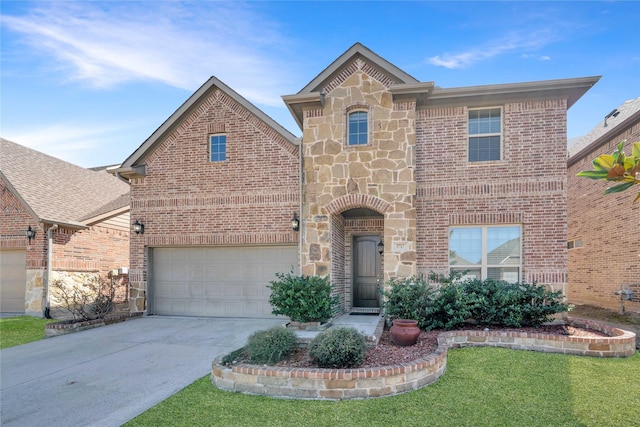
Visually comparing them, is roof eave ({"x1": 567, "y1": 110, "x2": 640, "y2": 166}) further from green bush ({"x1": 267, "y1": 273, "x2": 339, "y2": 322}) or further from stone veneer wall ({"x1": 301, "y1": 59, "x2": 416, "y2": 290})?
green bush ({"x1": 267, "y1": 273, "x2": 339, "y2": 322})

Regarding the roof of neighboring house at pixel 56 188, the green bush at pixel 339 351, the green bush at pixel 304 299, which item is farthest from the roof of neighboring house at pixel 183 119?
the green bush at pixel 339 351

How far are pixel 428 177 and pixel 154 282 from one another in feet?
28.1

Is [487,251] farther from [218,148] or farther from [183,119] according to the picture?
[183,119]

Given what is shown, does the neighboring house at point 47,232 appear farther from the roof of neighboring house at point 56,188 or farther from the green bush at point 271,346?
the green bush at point 271,346

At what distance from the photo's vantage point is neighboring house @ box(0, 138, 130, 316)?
12.3m

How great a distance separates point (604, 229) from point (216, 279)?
12.7 metres

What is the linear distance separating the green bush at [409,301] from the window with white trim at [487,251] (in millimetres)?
1722

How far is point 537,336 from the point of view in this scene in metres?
7.14

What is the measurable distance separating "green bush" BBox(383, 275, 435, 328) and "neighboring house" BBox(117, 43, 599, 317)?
93 cm

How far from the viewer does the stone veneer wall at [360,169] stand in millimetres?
9586

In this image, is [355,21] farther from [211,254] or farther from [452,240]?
[211,254]

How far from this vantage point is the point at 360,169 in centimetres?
980

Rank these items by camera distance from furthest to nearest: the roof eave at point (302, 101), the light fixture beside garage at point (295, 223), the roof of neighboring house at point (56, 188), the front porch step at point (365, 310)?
1. the roof of neighboring house at point (56, 188)
2. the front porch step at point (365, 310)
3. the light fixture beside garage at point (295, 223)
4. the roof eave at point (302, 101)

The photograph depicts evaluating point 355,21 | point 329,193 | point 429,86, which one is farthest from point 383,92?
point 329,193
